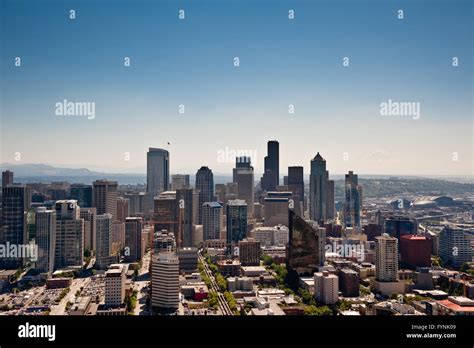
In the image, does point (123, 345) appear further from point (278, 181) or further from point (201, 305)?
point (278, 181)

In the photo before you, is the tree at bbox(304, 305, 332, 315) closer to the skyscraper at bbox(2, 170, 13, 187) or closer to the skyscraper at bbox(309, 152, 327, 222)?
the skyscraper at bbox(2, 170, 13, 187)

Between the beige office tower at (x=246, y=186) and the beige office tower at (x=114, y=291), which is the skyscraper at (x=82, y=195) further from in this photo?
the beige office tower at (x=114, y=291)

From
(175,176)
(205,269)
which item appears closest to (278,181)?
(175,176)

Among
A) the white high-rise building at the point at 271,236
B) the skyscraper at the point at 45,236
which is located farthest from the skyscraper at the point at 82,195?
the white high-rise building at the point at 271,236

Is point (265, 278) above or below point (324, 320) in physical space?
below

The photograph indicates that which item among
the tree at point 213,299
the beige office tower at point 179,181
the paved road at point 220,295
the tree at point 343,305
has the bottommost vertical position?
the paved road at point 220,295

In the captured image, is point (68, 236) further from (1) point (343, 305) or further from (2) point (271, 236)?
(1) point (343, 305)
